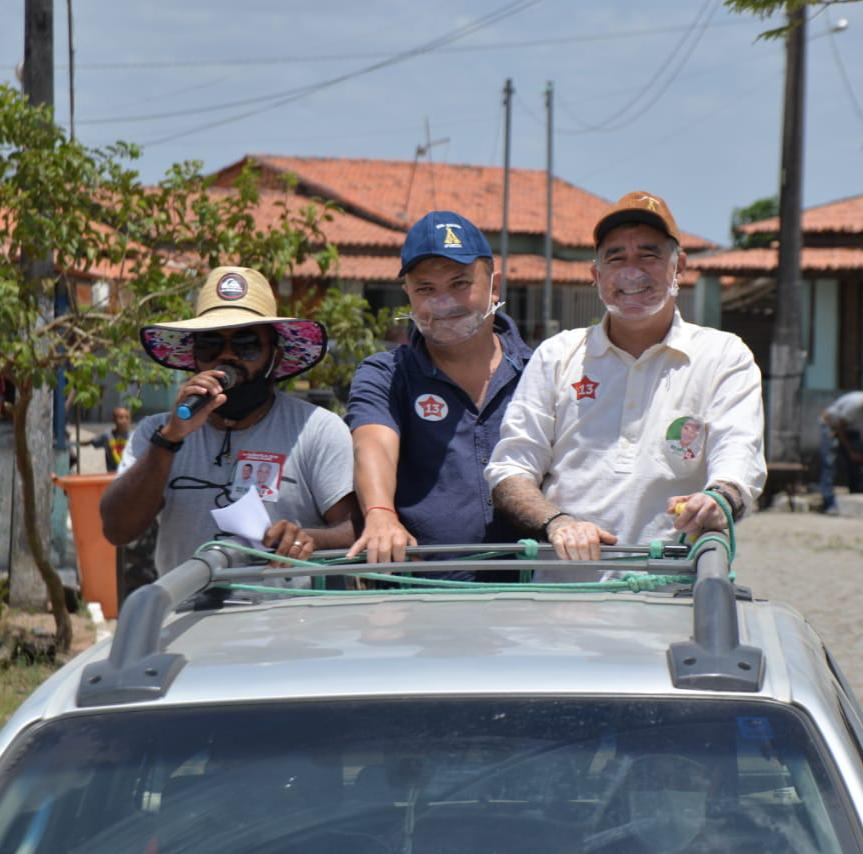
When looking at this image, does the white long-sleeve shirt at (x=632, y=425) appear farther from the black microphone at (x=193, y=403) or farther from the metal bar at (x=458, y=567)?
the black microphone at (x=193, y=403)

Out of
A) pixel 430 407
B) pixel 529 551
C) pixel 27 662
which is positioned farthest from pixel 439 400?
pixel 27 662

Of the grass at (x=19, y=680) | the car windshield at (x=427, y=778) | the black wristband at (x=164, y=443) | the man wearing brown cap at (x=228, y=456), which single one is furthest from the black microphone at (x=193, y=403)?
the grass at (x=19, y=680)

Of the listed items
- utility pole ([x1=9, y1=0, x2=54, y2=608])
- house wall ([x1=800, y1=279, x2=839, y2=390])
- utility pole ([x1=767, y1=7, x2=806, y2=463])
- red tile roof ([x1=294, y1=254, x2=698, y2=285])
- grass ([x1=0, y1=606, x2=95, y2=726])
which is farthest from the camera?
red tile roof ([x1=294, y1=254, x2=698, y2=285])

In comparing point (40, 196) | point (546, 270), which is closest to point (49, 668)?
point (40, 196)

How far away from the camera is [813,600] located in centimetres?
1148

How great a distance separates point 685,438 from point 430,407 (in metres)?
0.74

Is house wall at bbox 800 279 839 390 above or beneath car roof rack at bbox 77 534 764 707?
above

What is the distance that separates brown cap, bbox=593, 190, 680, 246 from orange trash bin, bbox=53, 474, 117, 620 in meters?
6.39

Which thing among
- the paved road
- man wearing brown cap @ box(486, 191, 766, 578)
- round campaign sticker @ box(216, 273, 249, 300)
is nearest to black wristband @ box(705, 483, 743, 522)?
man wearing brown cap @ box(486, 191, 766, 578)

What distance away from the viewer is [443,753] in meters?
2.19

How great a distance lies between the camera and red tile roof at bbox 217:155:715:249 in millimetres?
38125

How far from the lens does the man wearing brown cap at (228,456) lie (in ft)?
12.5

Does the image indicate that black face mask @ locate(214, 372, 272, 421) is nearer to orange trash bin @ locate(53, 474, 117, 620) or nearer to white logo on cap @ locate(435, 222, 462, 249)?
white logo on cap @ locate(435, 222, 462, 249)

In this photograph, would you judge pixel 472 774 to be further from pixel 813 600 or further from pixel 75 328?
pixel 813 600
